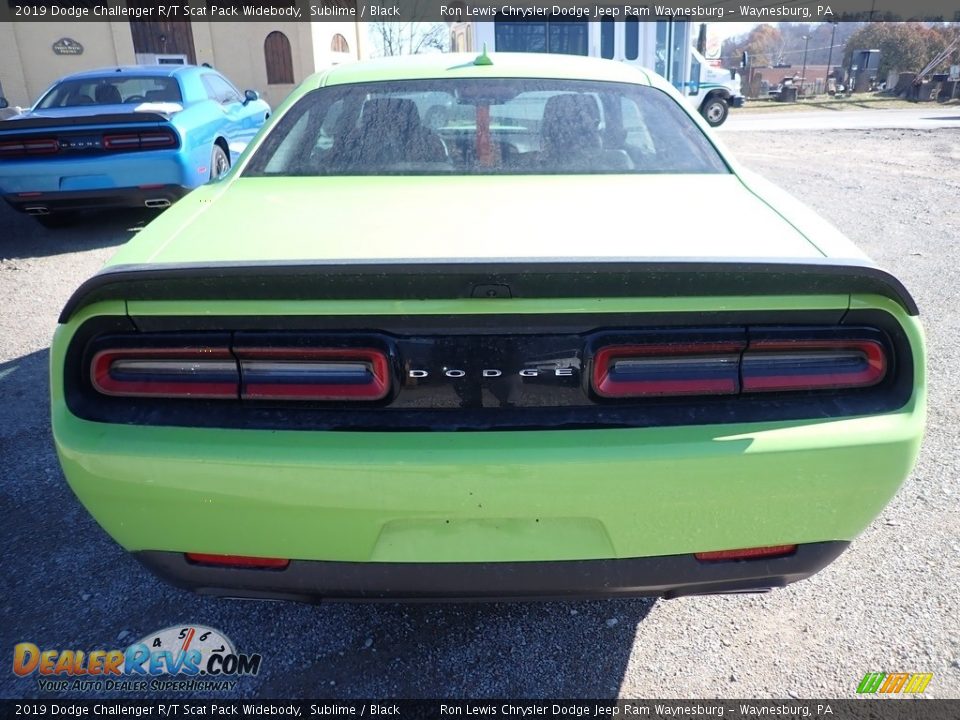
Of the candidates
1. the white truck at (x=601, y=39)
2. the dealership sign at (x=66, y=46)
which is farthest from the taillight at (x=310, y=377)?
the dealership sign at (x=66, y=46)

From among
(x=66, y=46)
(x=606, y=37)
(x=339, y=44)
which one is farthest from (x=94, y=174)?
(x=339, y=44)

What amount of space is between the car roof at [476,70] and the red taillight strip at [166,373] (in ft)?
5.48

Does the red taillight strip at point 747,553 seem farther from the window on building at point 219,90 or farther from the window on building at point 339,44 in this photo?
the window on building at point 339,44

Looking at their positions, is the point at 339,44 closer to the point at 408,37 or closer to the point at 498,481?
the point at 408,37

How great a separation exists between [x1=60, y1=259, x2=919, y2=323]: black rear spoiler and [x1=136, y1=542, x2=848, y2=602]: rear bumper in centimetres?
59

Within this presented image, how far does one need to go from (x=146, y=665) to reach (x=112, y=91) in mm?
6938

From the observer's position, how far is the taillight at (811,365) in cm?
160

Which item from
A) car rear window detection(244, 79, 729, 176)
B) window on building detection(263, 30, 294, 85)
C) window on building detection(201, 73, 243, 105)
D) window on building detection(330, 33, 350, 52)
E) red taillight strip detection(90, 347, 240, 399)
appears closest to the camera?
red taillight strip detection(90, 347, 240, 399)

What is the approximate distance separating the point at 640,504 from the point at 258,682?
120 cm

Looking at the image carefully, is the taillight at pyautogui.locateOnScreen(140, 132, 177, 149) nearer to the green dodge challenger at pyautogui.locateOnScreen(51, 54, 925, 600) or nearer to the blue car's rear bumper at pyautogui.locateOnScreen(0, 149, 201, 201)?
the blue car's rear bumper at pyautogui.locateOnScreen(0, 149, 201, 201)

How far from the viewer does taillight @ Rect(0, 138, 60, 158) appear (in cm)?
606

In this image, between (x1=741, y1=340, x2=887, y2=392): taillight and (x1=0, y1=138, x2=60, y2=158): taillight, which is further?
(x1=0, y1=138, x2=60, y2=158): taillight

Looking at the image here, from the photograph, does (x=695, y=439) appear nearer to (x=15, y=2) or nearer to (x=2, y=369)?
(x=2, y=369)

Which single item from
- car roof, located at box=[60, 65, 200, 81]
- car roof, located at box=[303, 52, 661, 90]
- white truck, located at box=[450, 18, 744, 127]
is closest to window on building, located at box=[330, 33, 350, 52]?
white truck, located at box=[450, 18, 744, 127]
